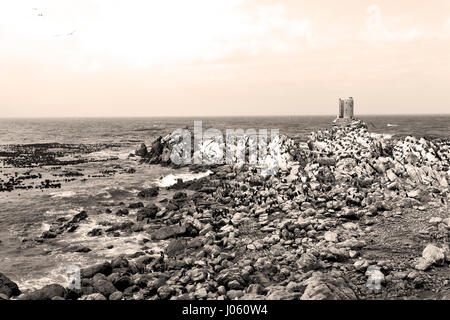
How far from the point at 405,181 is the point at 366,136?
1253 centimetres

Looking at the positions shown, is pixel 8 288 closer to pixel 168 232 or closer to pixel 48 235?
pixel 48 235

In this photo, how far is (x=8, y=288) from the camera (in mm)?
15734

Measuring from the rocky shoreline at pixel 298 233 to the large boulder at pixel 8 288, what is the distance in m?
0.04

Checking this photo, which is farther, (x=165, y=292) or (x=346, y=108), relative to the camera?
(x=346, y=108)

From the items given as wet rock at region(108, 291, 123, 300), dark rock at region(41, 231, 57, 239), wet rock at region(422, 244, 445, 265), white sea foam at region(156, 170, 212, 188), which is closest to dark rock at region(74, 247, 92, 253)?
dark rock at region(41, 231, 57, 239)

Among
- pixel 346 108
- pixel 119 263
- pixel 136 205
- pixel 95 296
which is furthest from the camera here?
pixel 346 108

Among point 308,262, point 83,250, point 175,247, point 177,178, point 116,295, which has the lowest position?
point 83,250

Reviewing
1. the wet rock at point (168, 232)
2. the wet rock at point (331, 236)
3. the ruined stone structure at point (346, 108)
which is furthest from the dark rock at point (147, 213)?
the ruined stone structure at point (346, 108)

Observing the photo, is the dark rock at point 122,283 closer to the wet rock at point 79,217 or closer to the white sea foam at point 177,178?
the wet rock at point 79,217

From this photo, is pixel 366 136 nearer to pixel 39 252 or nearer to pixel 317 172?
pixel 317 172

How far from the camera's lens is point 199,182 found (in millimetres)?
38438

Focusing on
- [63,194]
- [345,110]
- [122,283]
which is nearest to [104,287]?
[122,283]

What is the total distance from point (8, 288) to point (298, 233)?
1428 cm

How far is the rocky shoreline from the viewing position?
14.2 m
